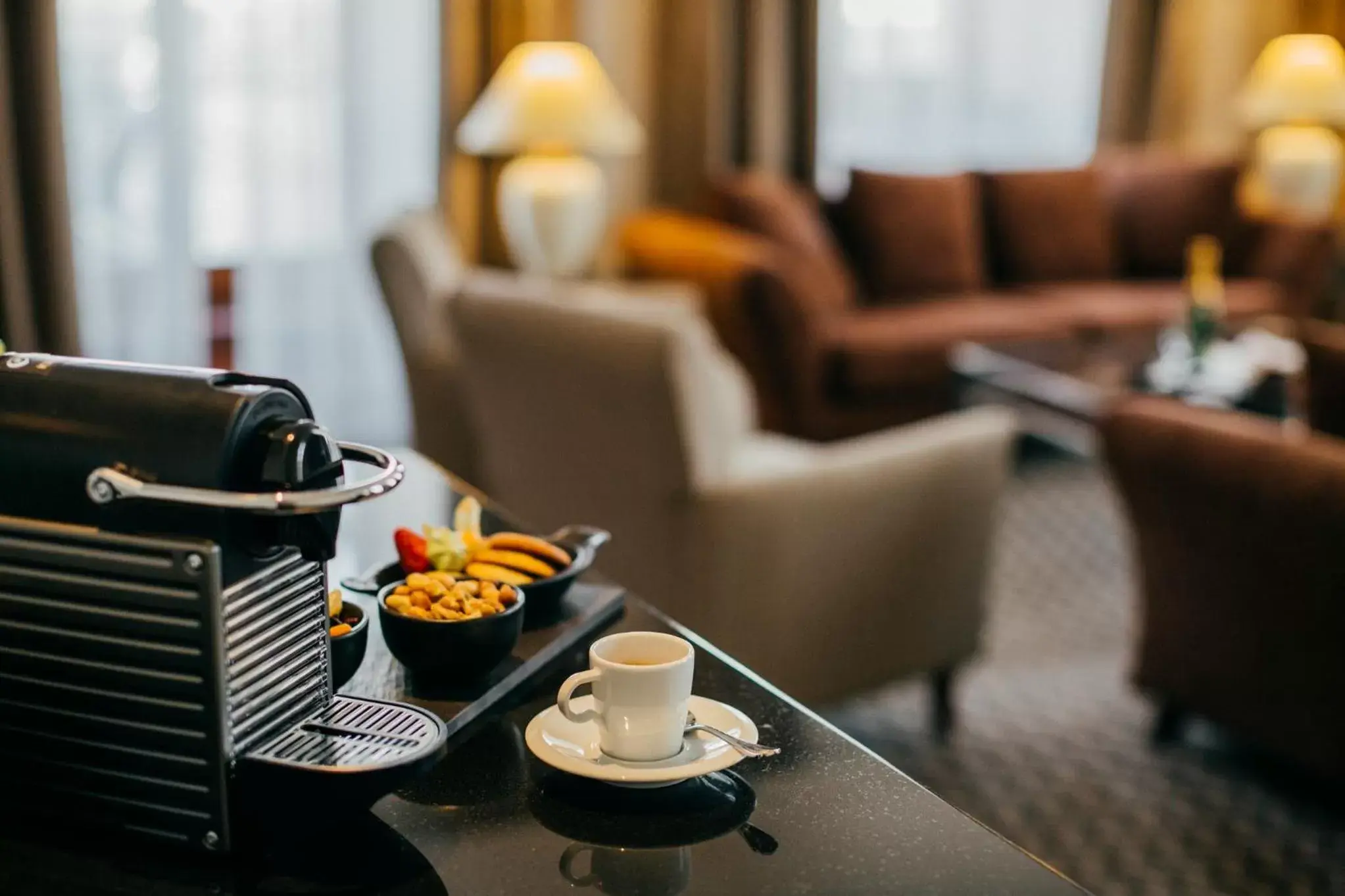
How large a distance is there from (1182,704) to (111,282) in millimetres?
3378

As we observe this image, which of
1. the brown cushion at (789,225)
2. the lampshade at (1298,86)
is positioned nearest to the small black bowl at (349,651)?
the brown cushion at (789,225)

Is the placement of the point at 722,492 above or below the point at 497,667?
below

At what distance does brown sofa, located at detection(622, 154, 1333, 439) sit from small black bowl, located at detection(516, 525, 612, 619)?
311cm

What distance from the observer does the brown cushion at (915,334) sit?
4586 millimetres

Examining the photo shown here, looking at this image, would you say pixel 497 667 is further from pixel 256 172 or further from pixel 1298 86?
pixel 1298 86

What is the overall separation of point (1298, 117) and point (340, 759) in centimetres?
578

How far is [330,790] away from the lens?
0.79m

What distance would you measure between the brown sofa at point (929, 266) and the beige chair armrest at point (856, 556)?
5.94ft

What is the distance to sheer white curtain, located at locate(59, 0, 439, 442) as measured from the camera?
13.9ft

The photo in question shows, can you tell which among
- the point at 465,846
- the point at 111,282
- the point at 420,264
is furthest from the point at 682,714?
the point at 111,282

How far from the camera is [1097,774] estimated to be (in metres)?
2.53

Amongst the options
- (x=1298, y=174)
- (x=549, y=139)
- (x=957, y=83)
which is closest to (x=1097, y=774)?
(x=549, y=139)

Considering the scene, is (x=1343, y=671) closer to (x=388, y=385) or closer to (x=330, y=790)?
(x=330, y=790)

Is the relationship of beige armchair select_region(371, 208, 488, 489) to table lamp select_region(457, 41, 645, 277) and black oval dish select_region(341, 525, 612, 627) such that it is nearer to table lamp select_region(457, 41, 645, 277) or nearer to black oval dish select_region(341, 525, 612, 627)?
table lamp select_region(457, 41, 645, 277)
